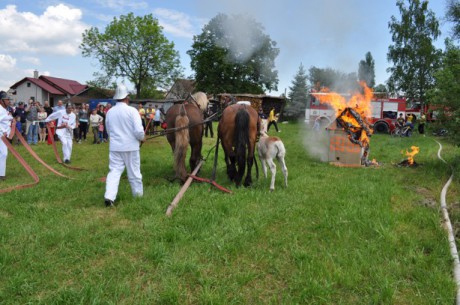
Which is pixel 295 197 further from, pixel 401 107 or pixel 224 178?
pixel 401 107

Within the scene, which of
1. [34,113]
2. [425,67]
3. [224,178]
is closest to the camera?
[224,178]

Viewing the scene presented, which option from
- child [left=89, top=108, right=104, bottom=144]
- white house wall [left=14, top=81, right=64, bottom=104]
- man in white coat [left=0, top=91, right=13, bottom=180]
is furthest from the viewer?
white house wall [left=14, top=81, right=64, bottom=104]

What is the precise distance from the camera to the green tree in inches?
360

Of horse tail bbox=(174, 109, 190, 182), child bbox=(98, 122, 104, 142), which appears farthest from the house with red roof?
horse tail bbox=(174, 109, 190, 182)

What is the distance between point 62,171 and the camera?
884 centimetres

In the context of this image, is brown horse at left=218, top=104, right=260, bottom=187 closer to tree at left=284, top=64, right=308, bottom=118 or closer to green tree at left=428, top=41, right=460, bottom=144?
green tree at left=428, top=41, right=460, bottom=144

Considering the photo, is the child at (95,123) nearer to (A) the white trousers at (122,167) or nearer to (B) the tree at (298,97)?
(A) the white trousers at (122,167)

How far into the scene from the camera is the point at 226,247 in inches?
152

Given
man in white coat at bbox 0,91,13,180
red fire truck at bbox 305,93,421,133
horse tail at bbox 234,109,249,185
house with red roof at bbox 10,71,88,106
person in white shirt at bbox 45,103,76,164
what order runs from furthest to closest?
1. house with red roof at bbox 10,71,88,106
2. red fire truck at bbox 305,93,421,133
3. person in white shirt at bbox 45,103,76,164
4. man in white coat at bbox 0,91,13,180
5. horse tail at bbox 234,109,249,185

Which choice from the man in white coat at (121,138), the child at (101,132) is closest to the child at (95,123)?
the child at (101,132)

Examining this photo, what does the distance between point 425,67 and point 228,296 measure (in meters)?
39.1

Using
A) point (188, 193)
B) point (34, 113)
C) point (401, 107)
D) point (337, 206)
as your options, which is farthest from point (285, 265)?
point (401, 107)

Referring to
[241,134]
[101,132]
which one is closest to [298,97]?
[101,132]

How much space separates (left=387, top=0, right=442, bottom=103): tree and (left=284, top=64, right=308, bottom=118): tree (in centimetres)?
1071
